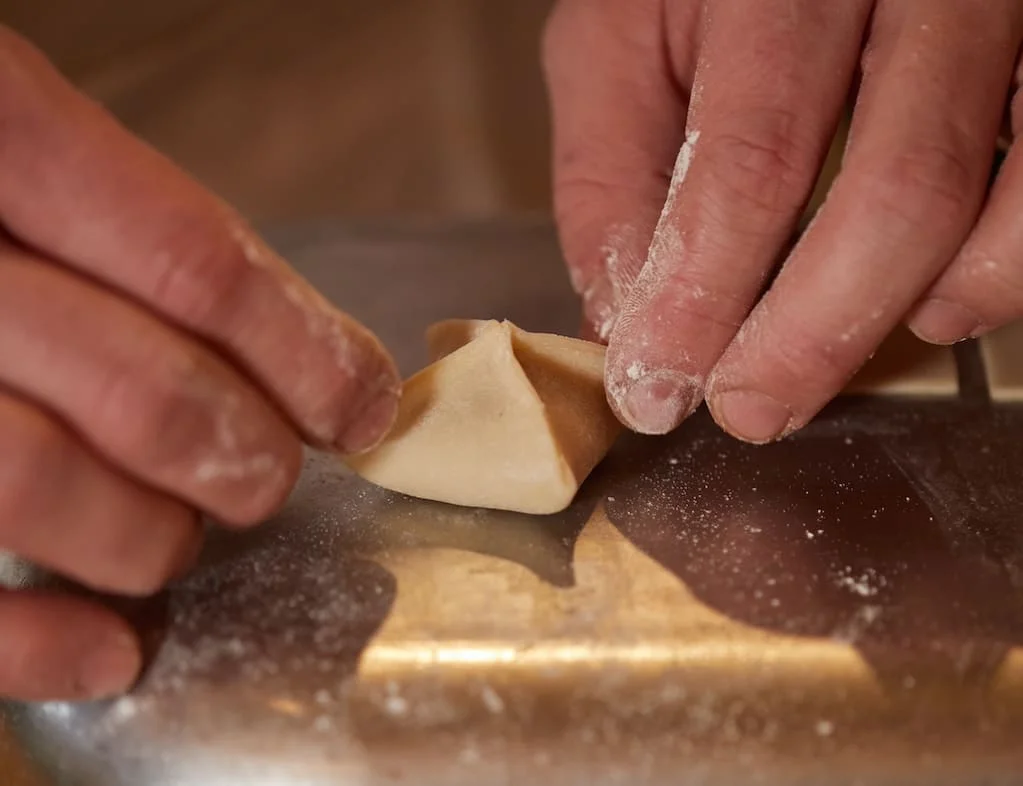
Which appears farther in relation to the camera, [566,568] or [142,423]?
[566,568]

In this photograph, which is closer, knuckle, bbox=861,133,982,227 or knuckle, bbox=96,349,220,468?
knuckle, bbox=96,349,220,468

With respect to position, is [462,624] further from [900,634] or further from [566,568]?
[900,634]

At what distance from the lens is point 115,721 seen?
630 millimetres

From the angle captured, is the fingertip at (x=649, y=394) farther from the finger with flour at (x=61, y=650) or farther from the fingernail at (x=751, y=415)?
the finger with flour at (x=61, y=650)

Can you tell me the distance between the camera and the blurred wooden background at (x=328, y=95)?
1621 mm

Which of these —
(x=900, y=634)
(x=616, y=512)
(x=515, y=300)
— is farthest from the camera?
(x=515, y=300)

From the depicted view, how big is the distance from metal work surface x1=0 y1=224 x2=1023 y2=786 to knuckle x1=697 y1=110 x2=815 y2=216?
0.23m

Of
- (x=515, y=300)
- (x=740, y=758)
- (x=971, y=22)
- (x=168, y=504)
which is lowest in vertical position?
(x=515, y=300)

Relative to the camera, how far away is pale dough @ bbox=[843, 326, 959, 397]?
92 centimetres

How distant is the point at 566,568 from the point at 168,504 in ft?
0.93

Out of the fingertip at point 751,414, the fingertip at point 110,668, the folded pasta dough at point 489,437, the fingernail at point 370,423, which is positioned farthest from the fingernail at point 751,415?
the fingertip at point 110,668

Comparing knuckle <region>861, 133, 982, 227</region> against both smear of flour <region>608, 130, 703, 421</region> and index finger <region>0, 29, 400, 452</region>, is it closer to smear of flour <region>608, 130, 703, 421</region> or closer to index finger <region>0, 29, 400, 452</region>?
smear of flour <region>608, 130, 703, 421</region>

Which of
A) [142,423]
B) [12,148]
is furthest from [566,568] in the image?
[12,148]

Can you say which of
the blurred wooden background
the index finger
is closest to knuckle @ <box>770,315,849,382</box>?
the index finger
